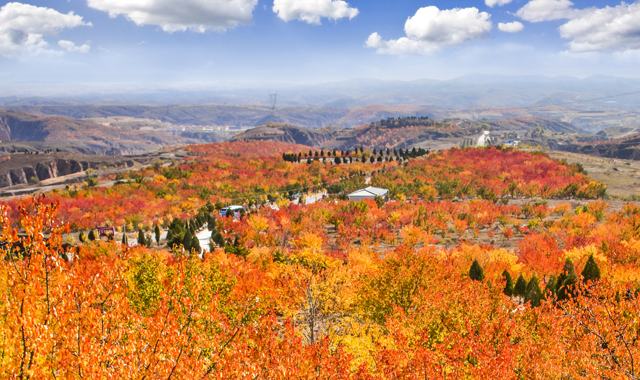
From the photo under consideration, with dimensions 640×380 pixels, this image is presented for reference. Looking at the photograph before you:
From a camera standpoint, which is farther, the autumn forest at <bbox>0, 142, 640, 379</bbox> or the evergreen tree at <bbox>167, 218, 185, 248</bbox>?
the evergreen tree at <bbox>167, 218, 185, 248</bbox>

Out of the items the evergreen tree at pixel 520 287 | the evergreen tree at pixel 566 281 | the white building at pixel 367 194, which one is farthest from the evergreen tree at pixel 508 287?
the white building at pixel 367 194

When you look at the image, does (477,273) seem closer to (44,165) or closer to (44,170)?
(44,165)

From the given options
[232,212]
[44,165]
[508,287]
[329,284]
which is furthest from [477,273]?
[44,165]

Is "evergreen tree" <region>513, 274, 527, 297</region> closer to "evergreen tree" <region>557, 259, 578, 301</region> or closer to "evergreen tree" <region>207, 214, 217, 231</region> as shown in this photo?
"evergreen tree" <region>557, 259, 578, 301</region>

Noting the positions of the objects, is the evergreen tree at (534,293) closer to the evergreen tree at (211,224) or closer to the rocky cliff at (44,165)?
the evergreen tree at (211,224)

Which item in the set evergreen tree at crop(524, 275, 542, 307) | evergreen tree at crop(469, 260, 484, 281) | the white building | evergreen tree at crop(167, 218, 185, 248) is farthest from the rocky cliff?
evergreen tree at crop(524, 275, 542, 307)

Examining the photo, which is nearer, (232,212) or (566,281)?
(566,281)

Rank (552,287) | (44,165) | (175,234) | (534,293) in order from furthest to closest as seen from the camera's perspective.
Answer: (44,165)
(175,234)
(552,287)
(534,293)

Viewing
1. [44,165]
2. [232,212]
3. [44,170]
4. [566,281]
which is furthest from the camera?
[44,170]

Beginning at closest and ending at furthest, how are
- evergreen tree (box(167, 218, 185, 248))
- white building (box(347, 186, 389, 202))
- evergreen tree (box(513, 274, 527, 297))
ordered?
evergreen tree (box(513, 274, 527, 297)) → evergreen tree (box(167, 218, 185, 248)) → white building (box(347, 186, 389, 202))
